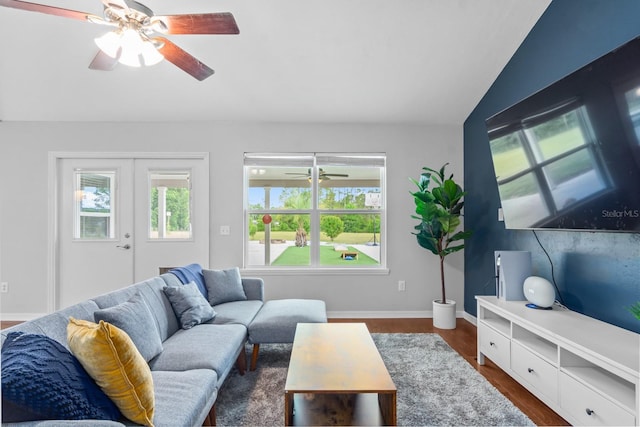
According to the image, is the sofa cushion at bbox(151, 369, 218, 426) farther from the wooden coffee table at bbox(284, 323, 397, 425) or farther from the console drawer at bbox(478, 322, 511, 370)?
the console drawer at bbox(478, 322, 511, 370)

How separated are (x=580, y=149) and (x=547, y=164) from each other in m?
0.28

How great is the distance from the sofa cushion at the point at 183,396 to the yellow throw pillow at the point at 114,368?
9 centimetres

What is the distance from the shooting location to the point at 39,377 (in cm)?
111

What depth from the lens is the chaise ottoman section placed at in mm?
2553

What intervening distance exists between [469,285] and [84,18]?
13.8 feet

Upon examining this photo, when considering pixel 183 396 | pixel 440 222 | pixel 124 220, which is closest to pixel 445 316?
pixel 440 222

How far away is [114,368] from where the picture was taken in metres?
1.25

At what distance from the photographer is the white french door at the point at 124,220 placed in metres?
3.96

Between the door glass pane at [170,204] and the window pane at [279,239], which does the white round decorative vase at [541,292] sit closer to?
the window pane at [279,239]

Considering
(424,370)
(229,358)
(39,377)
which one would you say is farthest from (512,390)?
(39,377)

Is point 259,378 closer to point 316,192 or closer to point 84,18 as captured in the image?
point 316,192

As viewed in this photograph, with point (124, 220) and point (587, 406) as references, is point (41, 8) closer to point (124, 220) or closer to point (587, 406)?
point (124, 220)

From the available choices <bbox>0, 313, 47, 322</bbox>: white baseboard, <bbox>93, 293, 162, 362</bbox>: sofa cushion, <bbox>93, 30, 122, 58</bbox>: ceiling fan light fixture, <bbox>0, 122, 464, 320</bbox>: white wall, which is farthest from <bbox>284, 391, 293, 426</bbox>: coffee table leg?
<bbox>0, 313, 47, 322</bbox>: white baseboard

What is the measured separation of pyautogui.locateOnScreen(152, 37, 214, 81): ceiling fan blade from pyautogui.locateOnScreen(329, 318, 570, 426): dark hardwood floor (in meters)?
2.92
